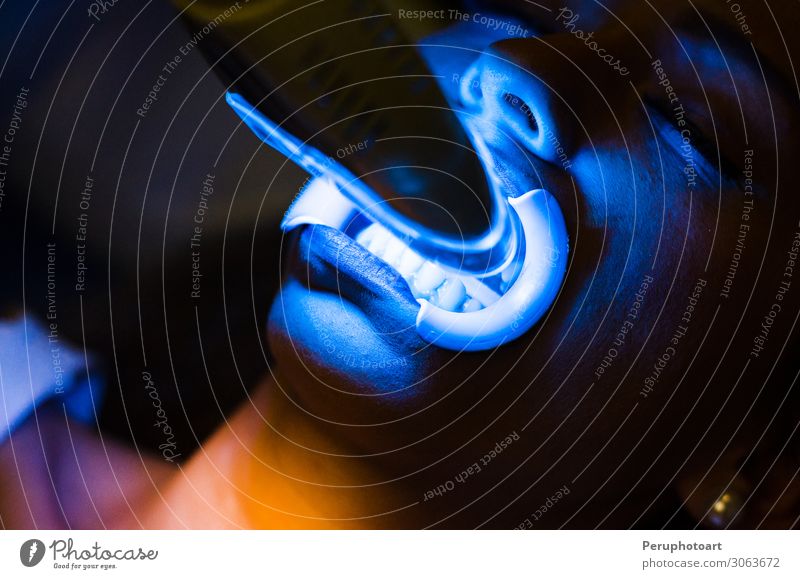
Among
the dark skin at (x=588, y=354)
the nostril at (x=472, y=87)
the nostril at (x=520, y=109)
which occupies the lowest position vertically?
the dark skin at (x=588, y=354)

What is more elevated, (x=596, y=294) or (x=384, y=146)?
(x=384, y=146)

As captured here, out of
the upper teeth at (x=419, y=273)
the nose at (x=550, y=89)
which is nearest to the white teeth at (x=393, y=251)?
the upper teeth at (x=419, y=273)

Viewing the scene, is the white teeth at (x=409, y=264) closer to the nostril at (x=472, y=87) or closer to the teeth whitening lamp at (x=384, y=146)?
the teeth whitening lamp at (x=384, y=146)

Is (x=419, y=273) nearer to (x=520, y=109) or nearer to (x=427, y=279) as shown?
(x=427, y=279)

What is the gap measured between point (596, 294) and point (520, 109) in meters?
0.17

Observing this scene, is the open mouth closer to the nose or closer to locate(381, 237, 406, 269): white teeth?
locate(381, 237, 406, 269): white teeth

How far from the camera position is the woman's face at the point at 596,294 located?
0.59 meters

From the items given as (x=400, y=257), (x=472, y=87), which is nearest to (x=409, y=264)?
(x=400, y=257)

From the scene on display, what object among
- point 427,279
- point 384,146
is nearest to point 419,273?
point 427,279

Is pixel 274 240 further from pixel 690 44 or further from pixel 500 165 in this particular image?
pixel 690 44

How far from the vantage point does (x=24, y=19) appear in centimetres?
59

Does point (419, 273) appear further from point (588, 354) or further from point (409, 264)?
point (588, 354)

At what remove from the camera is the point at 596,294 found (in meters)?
0.61
